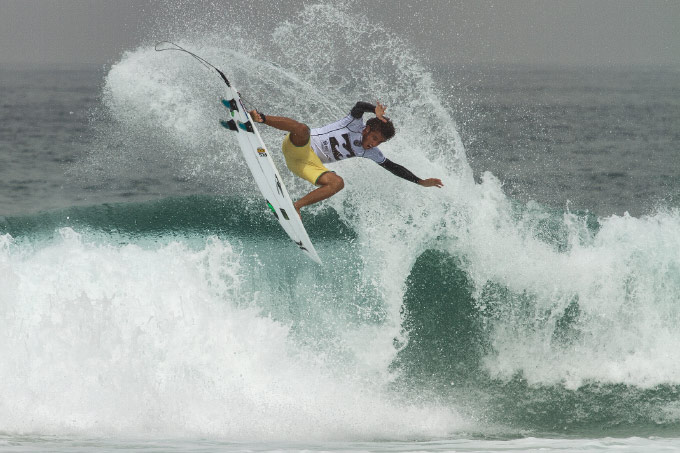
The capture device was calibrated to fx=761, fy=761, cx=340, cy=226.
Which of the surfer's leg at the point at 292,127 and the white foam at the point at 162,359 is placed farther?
the white foam at the point at 162,359

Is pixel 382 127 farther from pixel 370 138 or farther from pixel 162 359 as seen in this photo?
pixel 162 359

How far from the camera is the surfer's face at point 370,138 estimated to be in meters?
7.57

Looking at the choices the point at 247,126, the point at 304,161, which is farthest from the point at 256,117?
the point at 304,161

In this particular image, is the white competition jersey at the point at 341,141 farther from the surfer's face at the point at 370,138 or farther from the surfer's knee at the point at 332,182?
the surfer's knee at the point at 332,182

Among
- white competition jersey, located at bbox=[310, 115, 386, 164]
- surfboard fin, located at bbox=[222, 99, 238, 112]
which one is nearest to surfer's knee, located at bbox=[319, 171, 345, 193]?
white competition jersey, located at bbox=[310, 115, 386, 164]

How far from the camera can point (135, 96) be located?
12.4 meters

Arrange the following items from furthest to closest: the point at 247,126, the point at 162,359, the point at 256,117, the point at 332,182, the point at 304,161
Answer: the point at 162,359 < the point at 304,161 < the point at 332,182 < the point at 247,126 < the point at 256,117

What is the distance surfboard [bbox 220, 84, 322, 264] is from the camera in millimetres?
7328

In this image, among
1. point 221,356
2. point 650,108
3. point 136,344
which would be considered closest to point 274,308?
point 221,356

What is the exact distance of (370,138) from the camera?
24.9 feet

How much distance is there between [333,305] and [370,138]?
2456mm

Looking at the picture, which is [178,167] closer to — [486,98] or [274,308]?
[274,308]

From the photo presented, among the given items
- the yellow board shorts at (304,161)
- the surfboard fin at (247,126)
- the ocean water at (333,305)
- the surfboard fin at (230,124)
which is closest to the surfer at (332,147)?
the yellow board shorts at (304,161)

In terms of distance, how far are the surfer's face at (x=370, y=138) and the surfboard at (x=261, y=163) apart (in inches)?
36.9
